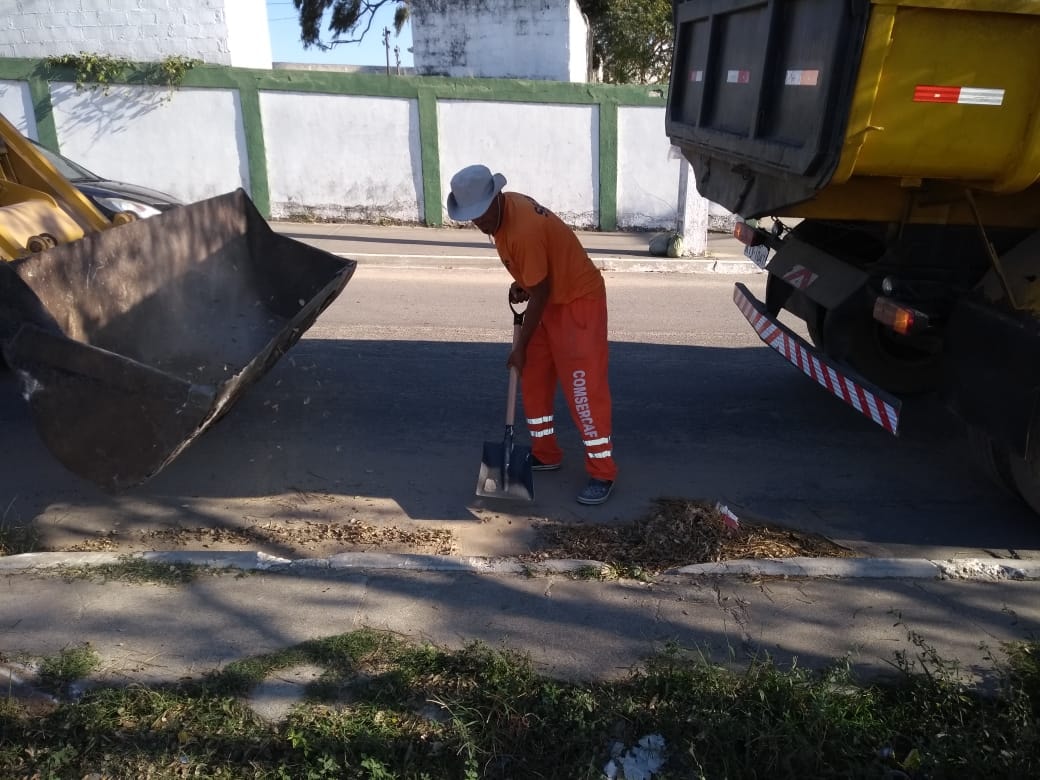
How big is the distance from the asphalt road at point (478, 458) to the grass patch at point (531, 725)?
119cm

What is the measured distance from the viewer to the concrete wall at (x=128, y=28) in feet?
44.5

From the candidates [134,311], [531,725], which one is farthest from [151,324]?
[531,725]

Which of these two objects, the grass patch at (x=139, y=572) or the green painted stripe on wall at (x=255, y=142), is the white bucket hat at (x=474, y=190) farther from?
the green painted stripe on wall at (x=255, y=142)

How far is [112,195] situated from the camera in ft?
22.2

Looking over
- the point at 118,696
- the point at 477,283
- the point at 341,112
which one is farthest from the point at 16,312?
the point at 341,112

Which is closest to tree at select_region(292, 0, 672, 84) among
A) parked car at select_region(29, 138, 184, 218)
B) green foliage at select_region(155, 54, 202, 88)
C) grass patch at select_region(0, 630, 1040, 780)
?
green foliage at select_region(155, 54, 202, 88)

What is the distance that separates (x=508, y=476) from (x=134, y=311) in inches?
84.1

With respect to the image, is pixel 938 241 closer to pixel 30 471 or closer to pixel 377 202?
pixel 30 471

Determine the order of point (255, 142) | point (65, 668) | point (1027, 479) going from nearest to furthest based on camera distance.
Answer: point (65, 668)
point (1027, 479)
point (255, 142)

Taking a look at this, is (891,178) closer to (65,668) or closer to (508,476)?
(508,476)

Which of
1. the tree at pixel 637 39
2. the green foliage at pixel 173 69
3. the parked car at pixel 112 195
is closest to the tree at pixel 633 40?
the tree at pixel 637 39

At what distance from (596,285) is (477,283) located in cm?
552

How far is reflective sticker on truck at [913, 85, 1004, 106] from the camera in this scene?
133 inches

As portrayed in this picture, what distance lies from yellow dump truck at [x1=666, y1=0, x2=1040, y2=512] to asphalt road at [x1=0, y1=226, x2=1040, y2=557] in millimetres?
467
